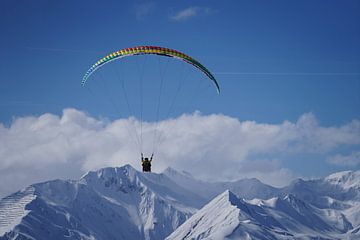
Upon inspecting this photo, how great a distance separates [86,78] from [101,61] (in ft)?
14.2

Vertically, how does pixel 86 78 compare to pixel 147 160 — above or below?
above

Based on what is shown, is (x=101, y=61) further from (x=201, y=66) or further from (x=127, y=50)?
(x=201, y=66)

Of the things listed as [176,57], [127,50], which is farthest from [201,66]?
[127,50]

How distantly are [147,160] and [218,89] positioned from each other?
1851 cm

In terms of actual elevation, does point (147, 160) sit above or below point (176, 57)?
below

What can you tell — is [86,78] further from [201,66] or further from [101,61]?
[201,66]

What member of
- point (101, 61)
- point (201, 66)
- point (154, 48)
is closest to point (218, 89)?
point (201, 66)

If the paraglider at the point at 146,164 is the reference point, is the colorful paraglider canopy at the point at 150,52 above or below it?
above

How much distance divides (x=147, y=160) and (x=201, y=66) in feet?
66.0

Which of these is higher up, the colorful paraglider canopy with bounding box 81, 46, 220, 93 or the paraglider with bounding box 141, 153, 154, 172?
the colorful paraglider canopy with bounding box 81, 46, 220, 93

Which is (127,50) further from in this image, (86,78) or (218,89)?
(218,89)


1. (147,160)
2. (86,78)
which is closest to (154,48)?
(86,78)

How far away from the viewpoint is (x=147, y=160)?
116m

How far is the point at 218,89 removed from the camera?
378ft
